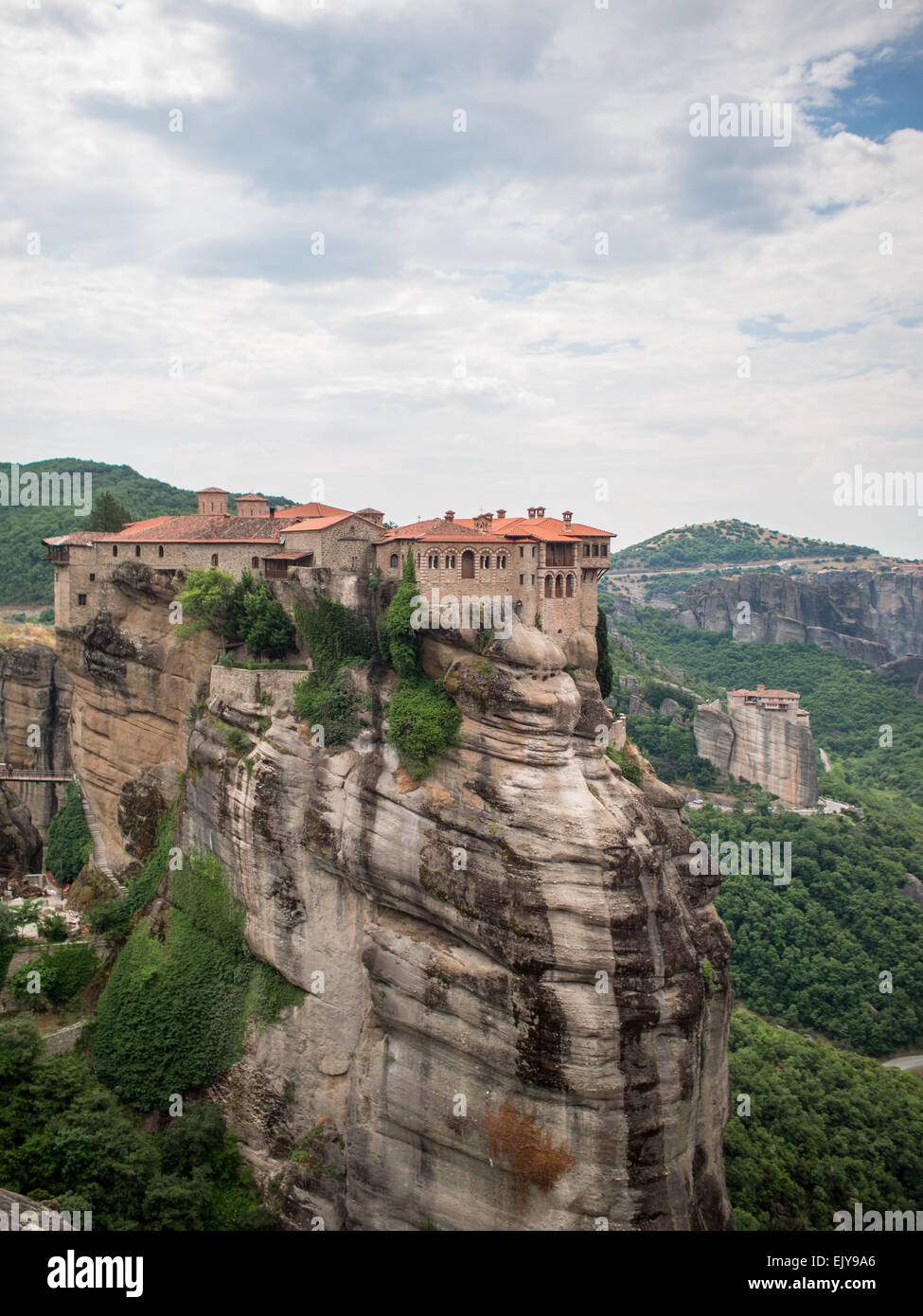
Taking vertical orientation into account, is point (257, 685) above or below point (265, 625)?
below

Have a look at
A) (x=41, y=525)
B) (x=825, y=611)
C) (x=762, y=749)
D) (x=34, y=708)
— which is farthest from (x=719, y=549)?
(x=34, y=708)

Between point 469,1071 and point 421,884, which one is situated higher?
point 421,884

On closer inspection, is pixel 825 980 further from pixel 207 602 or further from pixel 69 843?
pixel 69 843

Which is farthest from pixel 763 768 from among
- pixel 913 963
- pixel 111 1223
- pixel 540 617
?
pixel 111 1223

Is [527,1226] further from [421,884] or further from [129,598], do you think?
[129,598]

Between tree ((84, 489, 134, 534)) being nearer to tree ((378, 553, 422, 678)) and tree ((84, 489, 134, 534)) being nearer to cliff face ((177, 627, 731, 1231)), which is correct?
cliff face ((177, 627, 731, 1231))

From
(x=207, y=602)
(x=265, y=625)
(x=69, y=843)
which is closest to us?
(x=265, y=625)

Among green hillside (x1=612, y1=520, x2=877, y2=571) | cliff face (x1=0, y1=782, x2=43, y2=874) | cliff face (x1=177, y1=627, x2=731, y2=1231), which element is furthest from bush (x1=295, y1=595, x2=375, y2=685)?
green hillside (x1=612, y1=520, x2=877, y2=571)
